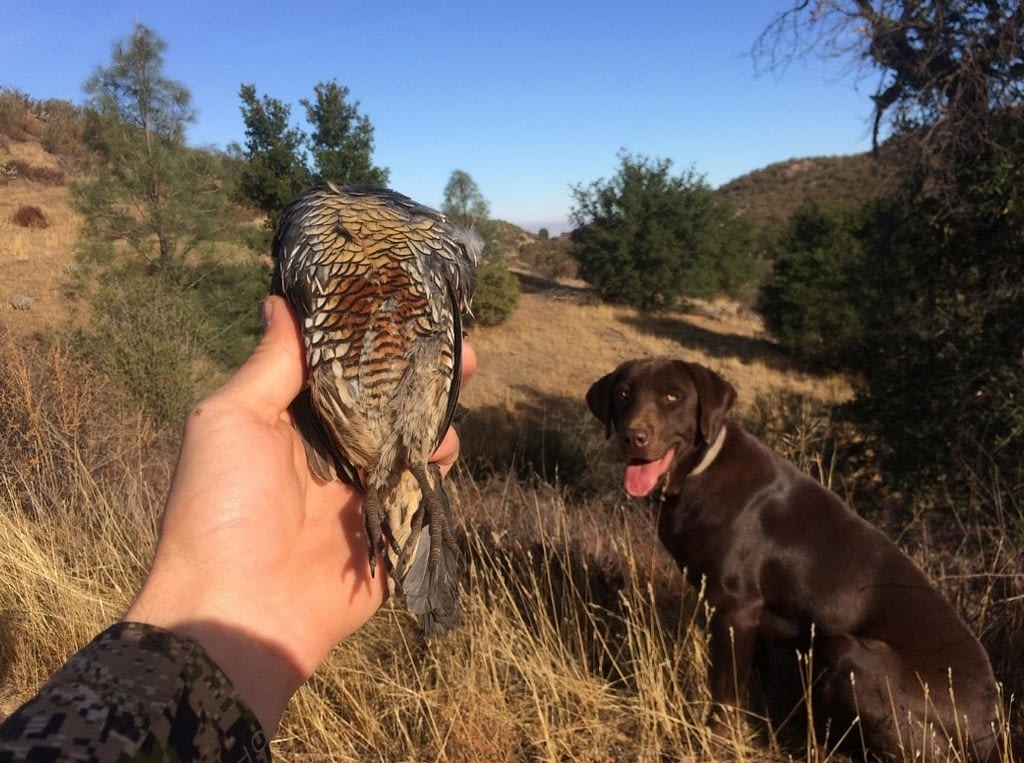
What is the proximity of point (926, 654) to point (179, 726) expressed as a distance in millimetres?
3067

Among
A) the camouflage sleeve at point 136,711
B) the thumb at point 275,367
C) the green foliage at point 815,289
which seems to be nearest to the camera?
the camouflage sleeve at point 136,711

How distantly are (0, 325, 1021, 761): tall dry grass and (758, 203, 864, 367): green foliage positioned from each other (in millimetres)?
23784

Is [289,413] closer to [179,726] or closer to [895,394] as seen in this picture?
[179,726]

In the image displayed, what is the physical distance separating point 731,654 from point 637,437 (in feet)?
3.86

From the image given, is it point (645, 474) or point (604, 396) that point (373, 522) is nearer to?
point (645, 474)

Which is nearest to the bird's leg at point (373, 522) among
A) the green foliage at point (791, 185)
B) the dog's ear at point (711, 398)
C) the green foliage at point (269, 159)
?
the dog's ear at point (711, 398)

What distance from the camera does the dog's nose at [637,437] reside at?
3.87 meters

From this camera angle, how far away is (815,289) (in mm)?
26953

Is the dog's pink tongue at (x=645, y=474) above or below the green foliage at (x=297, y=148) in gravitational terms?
below

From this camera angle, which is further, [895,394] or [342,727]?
[895,394]

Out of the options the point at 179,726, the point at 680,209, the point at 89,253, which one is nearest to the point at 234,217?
the point at 89,253

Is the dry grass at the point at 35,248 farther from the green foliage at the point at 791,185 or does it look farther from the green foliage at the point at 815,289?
the green foliage at the point at 791,185

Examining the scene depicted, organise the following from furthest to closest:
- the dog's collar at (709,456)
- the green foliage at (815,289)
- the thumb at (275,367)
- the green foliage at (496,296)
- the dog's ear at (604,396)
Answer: the green foliage at (496,296) → the green foliage at (815,289) → the dog's ear at (604,396) → the dog's collar at (709,456) → the thumb at (275,367)

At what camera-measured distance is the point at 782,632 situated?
11.9 feet
